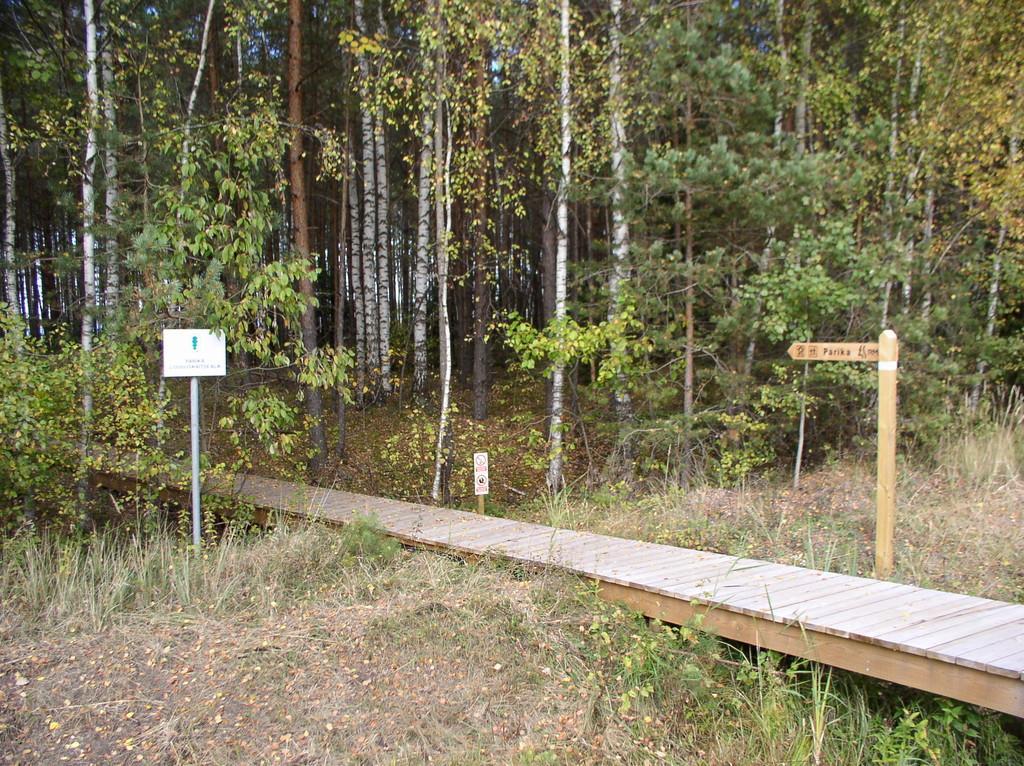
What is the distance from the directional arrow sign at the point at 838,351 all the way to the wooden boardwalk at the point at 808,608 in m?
1.60

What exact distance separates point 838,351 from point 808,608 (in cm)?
221

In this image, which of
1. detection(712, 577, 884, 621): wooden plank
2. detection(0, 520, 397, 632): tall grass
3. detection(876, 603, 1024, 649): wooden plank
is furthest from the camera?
detection(0, 520, 397, 632): tall grass

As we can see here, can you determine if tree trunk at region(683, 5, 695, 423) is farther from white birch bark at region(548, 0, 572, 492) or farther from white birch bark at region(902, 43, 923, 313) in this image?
white birch bark at region(902, 43, 923, 313)

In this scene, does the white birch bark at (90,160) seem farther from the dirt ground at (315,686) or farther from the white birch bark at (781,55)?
the white birch bark at (781,55)

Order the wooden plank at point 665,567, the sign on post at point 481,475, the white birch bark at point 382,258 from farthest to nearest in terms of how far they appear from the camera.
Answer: the white birch bark at point 382,258 → the sign on post at point 481,475 → the wooden plank at point 665,567

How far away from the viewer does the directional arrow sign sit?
5.22 m

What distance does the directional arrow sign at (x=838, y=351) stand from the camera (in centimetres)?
522

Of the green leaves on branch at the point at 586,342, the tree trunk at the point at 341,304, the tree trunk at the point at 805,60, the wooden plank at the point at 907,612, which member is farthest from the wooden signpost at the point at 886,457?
the tree trunk at the point at 805,60

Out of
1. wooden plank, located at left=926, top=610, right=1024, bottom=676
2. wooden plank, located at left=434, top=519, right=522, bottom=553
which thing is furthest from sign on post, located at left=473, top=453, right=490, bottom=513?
wooden plank, located at left=926, top=610, right=1024, bottom=676

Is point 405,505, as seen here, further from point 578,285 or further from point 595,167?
point 595,167

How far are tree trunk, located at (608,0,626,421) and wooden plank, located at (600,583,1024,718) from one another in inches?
199

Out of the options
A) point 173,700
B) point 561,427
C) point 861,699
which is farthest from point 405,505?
point 861,699

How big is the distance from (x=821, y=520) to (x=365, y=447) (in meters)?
8.37

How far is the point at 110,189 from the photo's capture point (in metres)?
8.55
